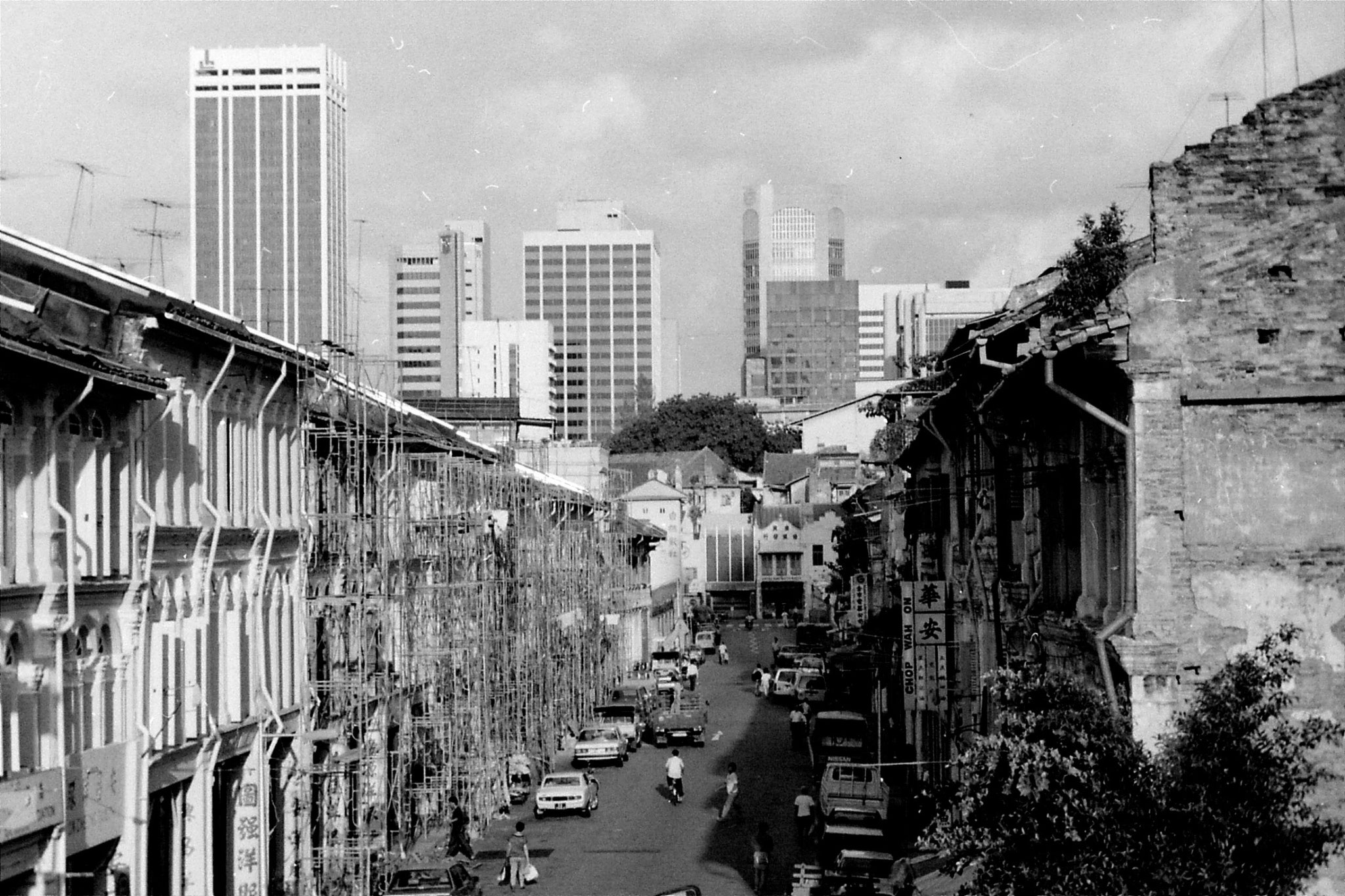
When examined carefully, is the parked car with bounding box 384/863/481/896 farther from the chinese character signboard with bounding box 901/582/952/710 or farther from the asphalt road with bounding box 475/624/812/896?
the chinese character signboard with bounding box 901/582/952/710

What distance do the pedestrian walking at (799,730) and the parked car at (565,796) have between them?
14068mm

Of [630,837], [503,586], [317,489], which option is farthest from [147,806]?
[503,586]

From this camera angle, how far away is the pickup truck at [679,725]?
5675 cm

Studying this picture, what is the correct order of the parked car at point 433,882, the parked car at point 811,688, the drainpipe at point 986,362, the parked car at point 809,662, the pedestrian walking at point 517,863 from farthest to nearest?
the parked car at point 809,662
the parked car at point 811,688
the pedestrian walking at point 517,863
the parked car at point 433,882
the drainpipe at point 986,362

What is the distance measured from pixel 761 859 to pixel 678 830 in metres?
8.01

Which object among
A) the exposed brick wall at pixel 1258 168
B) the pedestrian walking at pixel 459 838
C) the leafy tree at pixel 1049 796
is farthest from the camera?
the pedestrian walking at pixel 459 838

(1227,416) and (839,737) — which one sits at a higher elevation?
(1227,416)

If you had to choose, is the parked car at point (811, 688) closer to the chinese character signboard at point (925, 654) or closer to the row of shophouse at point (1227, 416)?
the chinese character signboard at point (925, 654)

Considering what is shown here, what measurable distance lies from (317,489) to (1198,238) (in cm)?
1829

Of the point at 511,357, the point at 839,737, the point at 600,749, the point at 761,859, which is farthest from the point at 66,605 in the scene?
the point at 511,357

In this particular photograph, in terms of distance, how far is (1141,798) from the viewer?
1589cm

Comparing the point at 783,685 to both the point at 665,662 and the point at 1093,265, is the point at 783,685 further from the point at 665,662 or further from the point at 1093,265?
the point at 1093,265

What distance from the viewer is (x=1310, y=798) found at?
19.2 m

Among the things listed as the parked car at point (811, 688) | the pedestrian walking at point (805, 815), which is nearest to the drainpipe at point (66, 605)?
the pedestrian walking at point (805, 815)
